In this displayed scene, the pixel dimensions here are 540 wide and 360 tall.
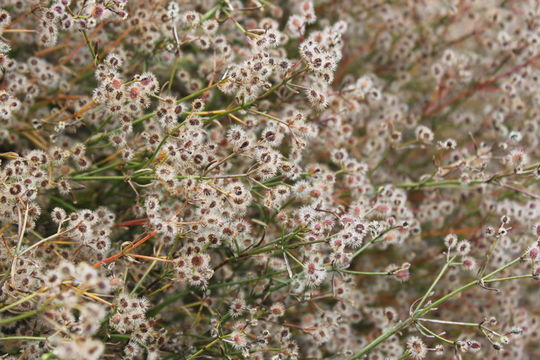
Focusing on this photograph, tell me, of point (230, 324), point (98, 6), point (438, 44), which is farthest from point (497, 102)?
point (98, 6)

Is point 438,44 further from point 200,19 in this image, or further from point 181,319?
point 181,319

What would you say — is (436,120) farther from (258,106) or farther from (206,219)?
(206,219)

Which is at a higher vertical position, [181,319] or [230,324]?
[230,324]

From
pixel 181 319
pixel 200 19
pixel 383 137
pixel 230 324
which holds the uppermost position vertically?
pixel 200 19

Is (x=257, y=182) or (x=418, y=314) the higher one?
(x=257, y=182)

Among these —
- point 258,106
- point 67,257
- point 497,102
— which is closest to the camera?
point 67,257

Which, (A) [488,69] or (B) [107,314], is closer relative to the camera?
(B) [107,314]

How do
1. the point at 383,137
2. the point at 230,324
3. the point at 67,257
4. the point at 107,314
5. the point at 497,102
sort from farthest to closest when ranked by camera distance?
the point at 497,102
the point at 383,137
the point at 230,324
the point at 67,257
the point at 107,314
